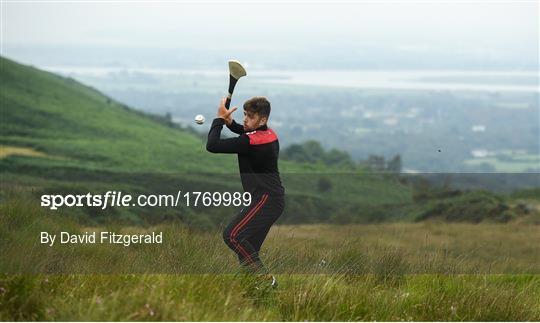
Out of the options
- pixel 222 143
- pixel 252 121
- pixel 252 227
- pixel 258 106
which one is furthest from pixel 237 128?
pixel 252 227

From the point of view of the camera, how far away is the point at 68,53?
187625 millimetres

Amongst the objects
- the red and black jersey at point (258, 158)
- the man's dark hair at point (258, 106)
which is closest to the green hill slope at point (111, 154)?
the red and black jersey at point (258, 158)

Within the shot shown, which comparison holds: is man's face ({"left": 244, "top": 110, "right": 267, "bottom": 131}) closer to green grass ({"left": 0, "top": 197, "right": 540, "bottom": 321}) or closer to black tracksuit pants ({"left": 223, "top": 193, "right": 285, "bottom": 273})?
black tracksuit pants ({"left": 223, "top": 193, "right": 285, "bottom": 273})

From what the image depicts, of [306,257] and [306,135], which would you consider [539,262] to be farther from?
[306,135]

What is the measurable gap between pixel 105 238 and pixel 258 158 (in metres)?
1.86

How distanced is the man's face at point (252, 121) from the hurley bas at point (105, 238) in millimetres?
1454

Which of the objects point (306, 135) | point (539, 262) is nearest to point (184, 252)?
point (539, 262)

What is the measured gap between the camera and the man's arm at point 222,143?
7562 mm

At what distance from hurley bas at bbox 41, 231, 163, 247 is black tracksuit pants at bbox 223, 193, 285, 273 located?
1.08m

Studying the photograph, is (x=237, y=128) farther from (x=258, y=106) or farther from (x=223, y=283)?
(x=223, y=283)

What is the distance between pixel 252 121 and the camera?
7.83m

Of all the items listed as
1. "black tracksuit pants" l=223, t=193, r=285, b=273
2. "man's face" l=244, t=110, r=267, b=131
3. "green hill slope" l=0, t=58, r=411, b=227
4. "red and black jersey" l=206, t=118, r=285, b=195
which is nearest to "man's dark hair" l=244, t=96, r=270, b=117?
"man's face" l=244, t=110, r=267, b=131

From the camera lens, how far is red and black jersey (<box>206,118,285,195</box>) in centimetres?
770

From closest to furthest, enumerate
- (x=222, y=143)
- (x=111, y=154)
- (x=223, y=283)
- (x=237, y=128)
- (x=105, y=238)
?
(x=223, y=283), (x=222, y=143), (x=237, y=128), (x=105, y=238), (x=111, y=154)
